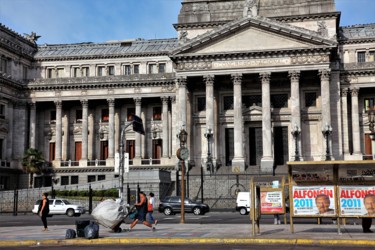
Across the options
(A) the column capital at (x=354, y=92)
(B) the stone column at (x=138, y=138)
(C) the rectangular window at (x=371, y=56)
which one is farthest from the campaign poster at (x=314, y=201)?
(C) the rectangular window at (x=371, y=56)

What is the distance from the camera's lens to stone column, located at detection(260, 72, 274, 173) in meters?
60.1

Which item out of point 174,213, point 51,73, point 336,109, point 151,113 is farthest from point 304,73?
point 51,73

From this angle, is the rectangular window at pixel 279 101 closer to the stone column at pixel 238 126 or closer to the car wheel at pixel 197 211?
the stone column at pixel 238 126

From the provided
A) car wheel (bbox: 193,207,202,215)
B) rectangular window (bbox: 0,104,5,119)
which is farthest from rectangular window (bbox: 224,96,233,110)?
rectangular window (bbox: 0,104,5,119)

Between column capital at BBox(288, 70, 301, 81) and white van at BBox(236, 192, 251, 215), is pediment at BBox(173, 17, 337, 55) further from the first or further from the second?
white van at BBox(236, 192, 251, 215)

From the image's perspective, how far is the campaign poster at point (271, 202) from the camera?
25.1m

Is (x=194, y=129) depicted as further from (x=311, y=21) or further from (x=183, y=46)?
(x=311, y=21)

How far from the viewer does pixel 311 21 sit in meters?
66.9

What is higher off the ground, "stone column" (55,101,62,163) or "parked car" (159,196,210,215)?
"stone column" (55,101,62,163)

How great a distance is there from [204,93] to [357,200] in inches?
1776

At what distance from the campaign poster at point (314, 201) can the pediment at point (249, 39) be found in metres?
40.0

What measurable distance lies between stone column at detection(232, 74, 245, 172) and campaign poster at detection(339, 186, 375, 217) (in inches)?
1466

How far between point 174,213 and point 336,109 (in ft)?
87.8

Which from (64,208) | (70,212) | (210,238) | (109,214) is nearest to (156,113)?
(64,208)
